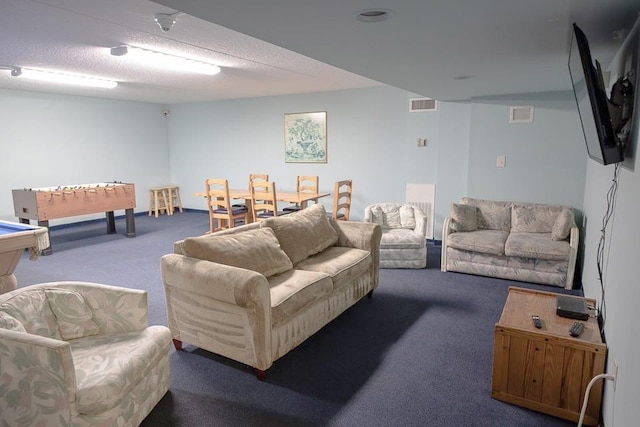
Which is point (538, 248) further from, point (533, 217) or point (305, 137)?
point (305, 137)

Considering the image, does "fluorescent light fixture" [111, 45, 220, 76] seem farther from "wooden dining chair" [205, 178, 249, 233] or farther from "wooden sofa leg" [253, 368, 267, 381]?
"wooden sofa leg" [253, 368, 267, 381]

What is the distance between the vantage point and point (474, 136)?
5129 mm

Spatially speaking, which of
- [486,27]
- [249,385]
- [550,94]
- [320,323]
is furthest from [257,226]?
[550,94]

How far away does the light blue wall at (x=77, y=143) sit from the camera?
6.41 m

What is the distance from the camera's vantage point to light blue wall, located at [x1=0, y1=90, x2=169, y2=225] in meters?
6.41

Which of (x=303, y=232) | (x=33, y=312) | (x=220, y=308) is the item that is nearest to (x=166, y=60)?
(x=303, y=232)

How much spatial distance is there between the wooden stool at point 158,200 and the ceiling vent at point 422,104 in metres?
5.47

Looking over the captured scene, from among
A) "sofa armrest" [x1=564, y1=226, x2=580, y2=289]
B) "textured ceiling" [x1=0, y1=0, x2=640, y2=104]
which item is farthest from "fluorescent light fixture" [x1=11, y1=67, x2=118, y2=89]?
"sofa armrest" [x1=564, y1=226, x2=580, y2=289]

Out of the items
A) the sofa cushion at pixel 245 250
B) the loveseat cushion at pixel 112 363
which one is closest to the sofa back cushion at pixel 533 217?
the sofa cushion at pixel 245 250

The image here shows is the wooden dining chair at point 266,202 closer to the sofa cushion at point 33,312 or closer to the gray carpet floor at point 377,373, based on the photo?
the gray carpet floor at point 377,373

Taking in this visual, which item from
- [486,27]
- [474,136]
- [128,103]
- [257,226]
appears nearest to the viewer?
[486,27]

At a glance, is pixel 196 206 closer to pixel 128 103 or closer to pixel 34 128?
pixel 128 103

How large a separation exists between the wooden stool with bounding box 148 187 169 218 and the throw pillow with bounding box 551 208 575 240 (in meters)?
7.13

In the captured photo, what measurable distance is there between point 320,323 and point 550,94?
12.5ft
